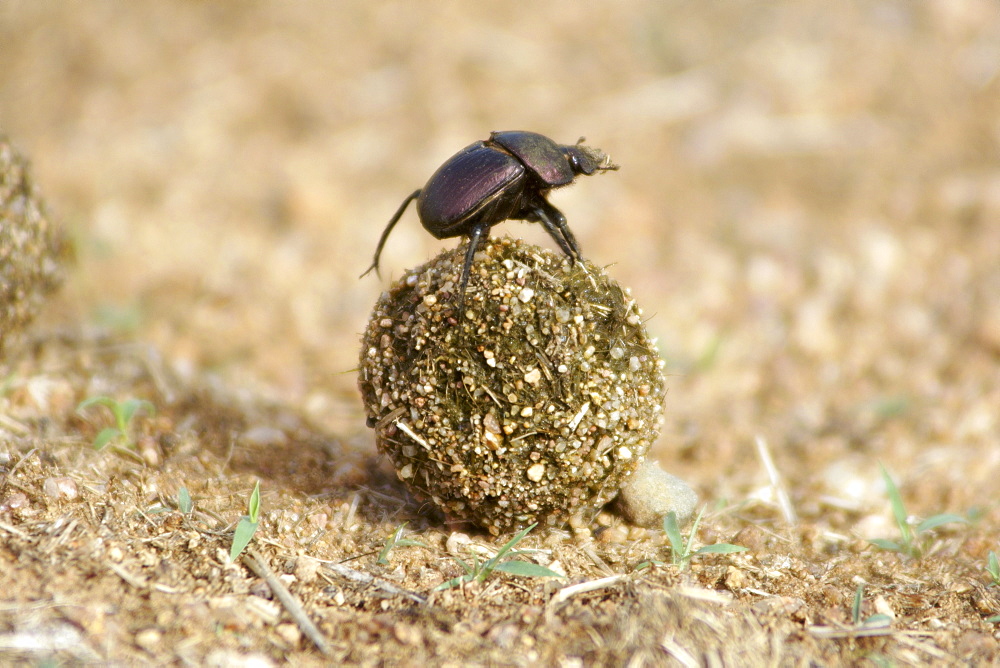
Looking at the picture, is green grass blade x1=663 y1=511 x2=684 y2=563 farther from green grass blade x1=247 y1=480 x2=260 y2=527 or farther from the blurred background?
green grass blade x1=247 y1=480 x2=260 y2=527

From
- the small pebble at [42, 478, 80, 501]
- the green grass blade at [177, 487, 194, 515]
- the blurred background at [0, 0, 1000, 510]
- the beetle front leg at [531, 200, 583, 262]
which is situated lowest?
the small pebble at [42, 478, 80, 501]

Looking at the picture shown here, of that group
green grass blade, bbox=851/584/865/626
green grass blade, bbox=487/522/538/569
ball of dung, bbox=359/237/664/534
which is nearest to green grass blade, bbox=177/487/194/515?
ball of dung, bbox=359/237/664/534

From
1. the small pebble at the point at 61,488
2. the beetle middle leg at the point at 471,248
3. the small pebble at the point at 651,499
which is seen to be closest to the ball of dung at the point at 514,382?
the beetle middle leg at the point at 471,248

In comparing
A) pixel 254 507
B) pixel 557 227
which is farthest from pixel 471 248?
pixel 254 507

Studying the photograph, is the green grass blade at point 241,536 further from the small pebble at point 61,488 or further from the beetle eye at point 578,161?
the beetle eye at point 578,161

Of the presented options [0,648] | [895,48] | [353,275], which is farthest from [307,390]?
[895,48]

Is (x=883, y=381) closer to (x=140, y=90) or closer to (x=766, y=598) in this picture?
(x=766, y=598)
